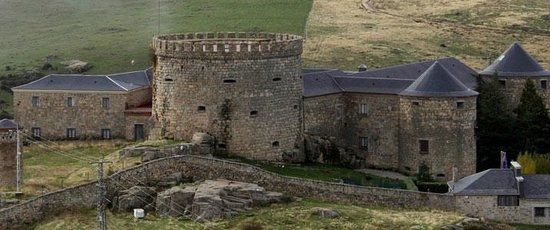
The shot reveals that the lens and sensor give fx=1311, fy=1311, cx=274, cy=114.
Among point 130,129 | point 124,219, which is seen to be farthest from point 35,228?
point 130,129

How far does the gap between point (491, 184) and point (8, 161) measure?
67.9 feet

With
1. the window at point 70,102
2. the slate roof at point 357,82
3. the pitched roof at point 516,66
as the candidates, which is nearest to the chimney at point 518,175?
the slate roof at point 357,82

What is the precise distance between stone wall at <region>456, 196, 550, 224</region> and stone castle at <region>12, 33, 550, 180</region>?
20.9ft

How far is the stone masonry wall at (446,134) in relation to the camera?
62969 mm

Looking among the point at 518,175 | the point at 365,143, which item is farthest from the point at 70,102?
the point at 518,175

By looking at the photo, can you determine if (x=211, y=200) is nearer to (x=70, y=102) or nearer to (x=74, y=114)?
(x=74, y=114)

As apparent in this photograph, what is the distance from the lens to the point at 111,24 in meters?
124

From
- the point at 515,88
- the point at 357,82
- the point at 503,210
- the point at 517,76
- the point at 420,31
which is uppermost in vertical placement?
the point at 420,31

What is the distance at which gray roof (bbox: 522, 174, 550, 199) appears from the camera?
184ft

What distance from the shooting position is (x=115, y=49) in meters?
111

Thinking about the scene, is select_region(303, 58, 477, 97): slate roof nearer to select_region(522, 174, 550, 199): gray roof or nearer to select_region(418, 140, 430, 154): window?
select_region(418, 140, 430, 154): window

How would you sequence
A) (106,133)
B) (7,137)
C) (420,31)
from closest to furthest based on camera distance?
(7,137)
(106,133)
(420,31)

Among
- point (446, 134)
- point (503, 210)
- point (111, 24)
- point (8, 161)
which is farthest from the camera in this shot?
point (111, 24)

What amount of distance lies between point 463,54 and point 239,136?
5390 centimetres
